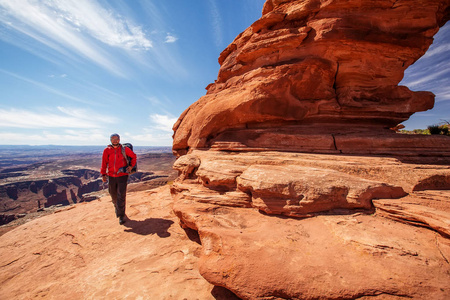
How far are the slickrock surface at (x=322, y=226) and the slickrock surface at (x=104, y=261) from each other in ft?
1.94

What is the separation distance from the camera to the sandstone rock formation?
3.01m

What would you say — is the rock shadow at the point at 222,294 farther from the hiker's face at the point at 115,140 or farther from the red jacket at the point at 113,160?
the hiker's face at the point at 115,140

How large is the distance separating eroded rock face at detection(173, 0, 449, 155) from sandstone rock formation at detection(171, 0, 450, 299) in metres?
0.05

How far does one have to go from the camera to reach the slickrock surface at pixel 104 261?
328cm

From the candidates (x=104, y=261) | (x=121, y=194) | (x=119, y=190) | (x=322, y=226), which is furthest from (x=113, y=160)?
(x=322, y=226)

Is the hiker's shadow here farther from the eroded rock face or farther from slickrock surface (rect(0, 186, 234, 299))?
the eroded rock face

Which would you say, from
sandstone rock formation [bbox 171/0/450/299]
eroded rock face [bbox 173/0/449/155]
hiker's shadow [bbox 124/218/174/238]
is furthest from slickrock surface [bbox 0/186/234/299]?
eroded rock face [bbox 173/0/449/155]

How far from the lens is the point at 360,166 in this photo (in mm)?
5441

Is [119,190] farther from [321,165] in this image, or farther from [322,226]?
[321,165]

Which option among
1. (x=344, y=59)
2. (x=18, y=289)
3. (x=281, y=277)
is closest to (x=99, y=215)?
(x=18, y=289)

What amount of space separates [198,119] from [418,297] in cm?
871

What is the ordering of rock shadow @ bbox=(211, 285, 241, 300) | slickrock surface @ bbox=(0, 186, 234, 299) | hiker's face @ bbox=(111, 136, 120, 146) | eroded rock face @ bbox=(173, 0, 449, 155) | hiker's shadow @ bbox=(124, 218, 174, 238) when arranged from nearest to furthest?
rock shadow @ bbox=(211, 285, 241, 300) < slickrock surface @ bbox=(0, 186, 234, 299) < hiker's shadow @ bbox=(124, 218, 174, 238) < hiker's face @ bbox=(111, 136, 120, 146) < eroded rock face @ bbox=(173, 0, 449, 155)

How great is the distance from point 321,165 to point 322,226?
2269 millimetres

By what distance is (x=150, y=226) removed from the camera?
18.8 ft
